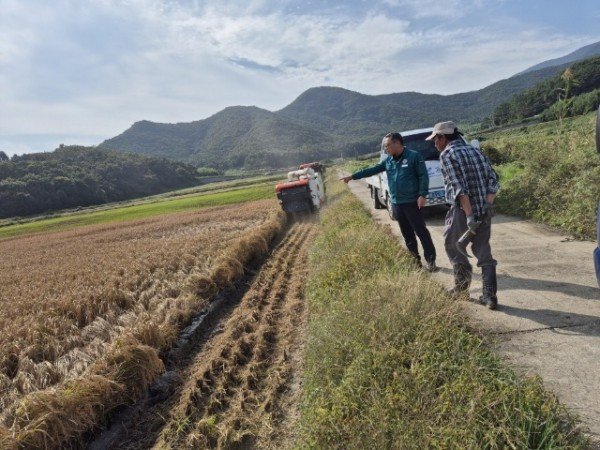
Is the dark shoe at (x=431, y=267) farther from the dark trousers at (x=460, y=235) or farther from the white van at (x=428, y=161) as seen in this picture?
the white van at (x=428, y=161)

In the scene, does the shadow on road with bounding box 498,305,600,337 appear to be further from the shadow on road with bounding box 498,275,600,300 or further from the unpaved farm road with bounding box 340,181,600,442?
the shadow on road with bounding box 498,275,600,300

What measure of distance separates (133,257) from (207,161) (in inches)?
6254

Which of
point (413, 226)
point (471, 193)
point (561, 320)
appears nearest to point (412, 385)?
point (561, 320)

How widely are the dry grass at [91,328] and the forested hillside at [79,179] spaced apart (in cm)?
5076

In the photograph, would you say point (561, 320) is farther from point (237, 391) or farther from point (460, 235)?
point (237, 391)

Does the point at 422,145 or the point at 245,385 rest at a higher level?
the point at 422,145

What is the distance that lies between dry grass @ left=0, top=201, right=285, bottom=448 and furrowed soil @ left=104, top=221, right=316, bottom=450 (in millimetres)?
415

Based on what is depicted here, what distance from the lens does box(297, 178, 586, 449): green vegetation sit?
198 centimetres

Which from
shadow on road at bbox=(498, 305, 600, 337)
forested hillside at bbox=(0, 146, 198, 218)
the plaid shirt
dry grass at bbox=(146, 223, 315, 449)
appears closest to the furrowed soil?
dry grass at bbox=(146, 223, 315, 449)

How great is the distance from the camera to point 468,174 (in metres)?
3.79

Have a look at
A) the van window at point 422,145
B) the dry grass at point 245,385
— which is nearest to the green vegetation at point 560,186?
the van window at point 422,145

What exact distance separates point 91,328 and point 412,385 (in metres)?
4.40

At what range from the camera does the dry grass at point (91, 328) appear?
3.29 meters

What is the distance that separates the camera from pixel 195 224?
17.0m
